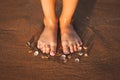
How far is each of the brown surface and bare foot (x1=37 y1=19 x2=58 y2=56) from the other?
0.08 m

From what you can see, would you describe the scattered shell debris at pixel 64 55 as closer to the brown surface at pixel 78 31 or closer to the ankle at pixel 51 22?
the brown surface at pixel 78 31

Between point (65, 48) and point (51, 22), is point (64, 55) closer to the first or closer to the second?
point (65, 48)

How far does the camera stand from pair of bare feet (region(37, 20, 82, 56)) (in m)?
1.51

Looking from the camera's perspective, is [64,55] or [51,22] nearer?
[64,55]

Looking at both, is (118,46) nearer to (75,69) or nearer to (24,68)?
(75,69)

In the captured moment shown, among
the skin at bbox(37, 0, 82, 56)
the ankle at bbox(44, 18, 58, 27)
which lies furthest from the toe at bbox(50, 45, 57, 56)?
the ankle at bbox(44, 18, 58, 27)

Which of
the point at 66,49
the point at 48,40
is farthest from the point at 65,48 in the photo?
the point at 48,40

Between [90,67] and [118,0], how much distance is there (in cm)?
77

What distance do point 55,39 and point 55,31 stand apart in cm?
6

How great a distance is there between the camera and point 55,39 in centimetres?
155

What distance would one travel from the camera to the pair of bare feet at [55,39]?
151 centimetres

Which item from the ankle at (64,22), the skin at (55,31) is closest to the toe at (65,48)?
the skin at (55,31)

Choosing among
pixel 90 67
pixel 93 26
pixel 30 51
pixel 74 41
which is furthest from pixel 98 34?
pixel 30 51

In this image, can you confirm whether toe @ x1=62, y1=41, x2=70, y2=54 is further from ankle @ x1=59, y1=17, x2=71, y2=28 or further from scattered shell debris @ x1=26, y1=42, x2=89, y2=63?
ankle @ x1=59, y1=17, x2=71, y2=28
